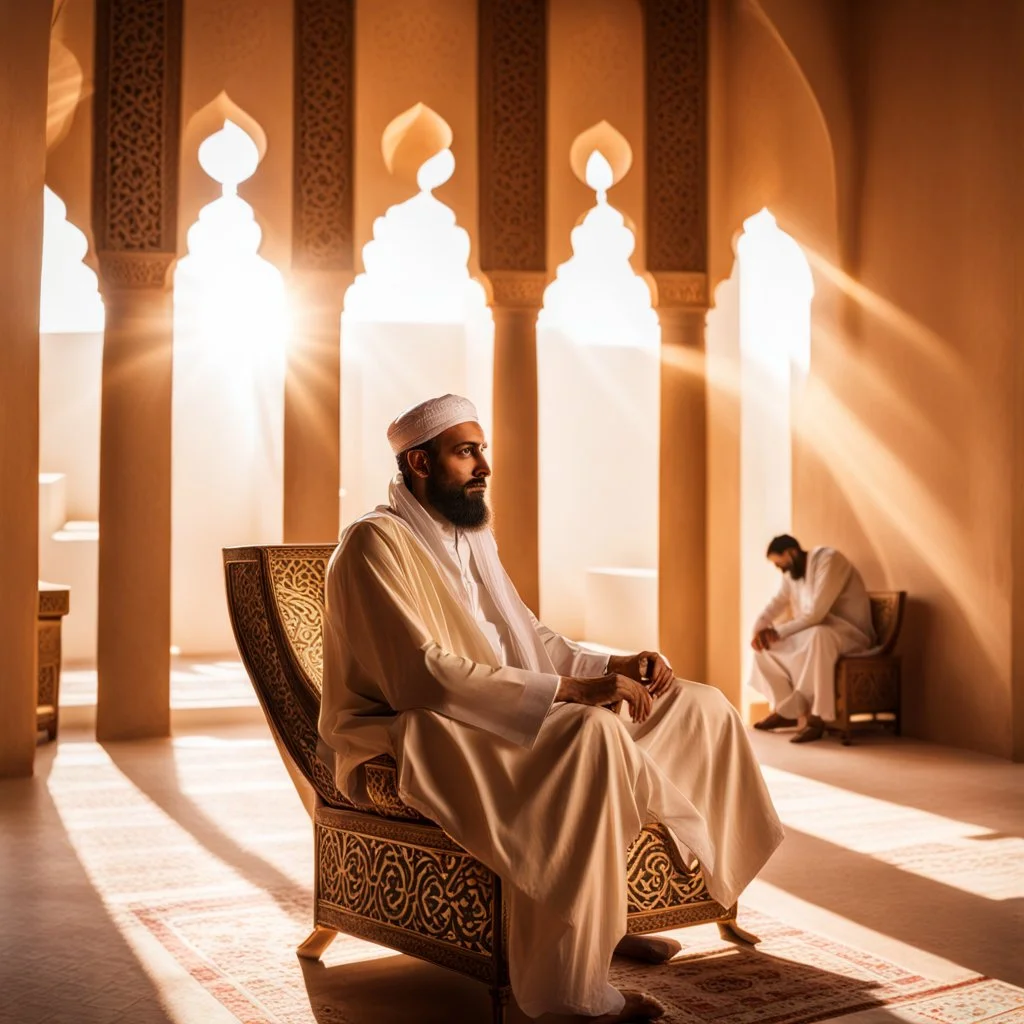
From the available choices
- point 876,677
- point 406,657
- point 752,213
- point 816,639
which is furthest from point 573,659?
point 752,213

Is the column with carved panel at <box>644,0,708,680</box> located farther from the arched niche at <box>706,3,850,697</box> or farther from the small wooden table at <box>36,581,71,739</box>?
the small wooden table at <box>36,581,71,739</box>

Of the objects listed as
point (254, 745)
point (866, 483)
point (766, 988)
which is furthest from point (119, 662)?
point (766, 988)

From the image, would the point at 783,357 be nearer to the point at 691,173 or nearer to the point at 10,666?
the point at 691,173

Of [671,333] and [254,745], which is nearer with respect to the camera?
[254,745]

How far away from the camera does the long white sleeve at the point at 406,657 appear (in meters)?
2.77

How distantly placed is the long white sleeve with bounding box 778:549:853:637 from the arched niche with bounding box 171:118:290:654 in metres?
5.90

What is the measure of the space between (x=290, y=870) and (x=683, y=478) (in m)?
4.19

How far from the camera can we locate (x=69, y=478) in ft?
41.3

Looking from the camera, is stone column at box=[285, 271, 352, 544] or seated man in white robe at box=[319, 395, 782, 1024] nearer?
seated man in white robe at box=[319, 395, 782, 1024]

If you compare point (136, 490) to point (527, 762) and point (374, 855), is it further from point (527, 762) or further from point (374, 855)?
point (527, 762)

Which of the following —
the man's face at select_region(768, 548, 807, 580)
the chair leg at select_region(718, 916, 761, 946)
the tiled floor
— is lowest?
the tiled floor

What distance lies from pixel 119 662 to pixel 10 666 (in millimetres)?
1244

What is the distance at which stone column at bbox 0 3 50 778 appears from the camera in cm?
559

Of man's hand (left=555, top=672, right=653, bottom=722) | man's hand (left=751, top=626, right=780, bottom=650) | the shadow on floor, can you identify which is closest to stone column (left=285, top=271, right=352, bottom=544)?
man's hand (left=751, top=626, right=780, bottom=650)
